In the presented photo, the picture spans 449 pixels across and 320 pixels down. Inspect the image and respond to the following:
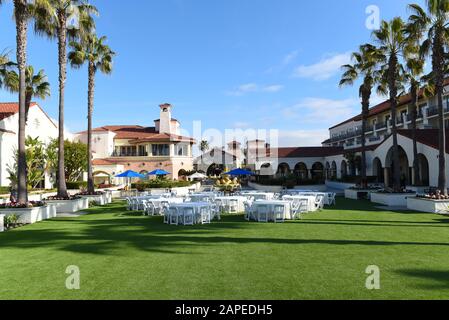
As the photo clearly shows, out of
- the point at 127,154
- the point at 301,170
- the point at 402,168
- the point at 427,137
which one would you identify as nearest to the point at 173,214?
the point at 427,137

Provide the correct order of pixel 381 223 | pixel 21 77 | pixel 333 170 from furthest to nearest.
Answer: pixel 333 170 → pixel 21 77 → pixel 381 223

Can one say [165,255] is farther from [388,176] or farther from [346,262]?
[388,176]

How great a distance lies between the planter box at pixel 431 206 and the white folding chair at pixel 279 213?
7.49m

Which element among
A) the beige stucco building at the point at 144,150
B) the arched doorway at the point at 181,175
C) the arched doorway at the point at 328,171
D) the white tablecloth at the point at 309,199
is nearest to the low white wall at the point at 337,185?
the arched doorway at the point at 328,171

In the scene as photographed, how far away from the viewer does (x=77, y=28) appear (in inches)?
878

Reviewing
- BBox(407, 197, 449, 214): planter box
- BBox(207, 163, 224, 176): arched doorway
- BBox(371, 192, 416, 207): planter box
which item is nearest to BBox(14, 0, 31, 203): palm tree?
BBox(407, 197, 449, 214): planter box

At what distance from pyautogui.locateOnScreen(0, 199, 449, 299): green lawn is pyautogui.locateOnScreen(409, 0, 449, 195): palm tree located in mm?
5998

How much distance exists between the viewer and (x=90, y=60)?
25.9 meters

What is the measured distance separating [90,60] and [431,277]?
25830mm

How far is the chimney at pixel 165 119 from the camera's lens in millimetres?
52219

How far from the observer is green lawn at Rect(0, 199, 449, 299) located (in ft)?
19.2

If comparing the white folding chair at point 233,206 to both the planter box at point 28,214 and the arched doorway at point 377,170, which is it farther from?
the arched doorway at point 377,170

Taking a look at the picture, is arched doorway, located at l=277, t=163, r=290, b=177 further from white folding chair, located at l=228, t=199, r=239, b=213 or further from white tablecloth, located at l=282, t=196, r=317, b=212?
white folding chair, located at l=228, t=199, r=239, b=213

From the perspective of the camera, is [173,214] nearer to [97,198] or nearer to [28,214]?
[28,214]
